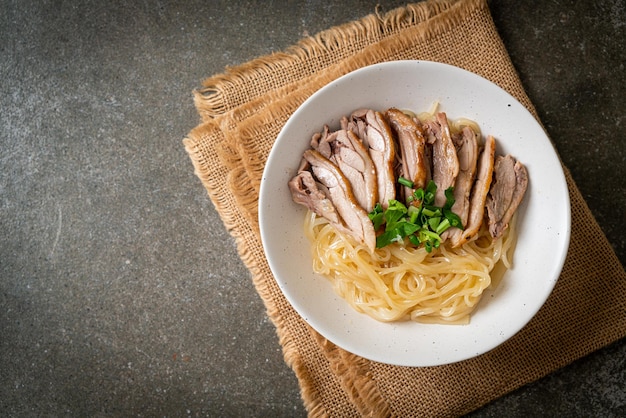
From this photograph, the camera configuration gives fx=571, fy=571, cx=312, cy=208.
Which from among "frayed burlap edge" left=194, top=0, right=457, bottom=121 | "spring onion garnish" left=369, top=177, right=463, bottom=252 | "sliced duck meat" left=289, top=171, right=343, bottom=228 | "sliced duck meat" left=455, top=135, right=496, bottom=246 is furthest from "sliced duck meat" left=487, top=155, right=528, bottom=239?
"frayed burlap edge" left=194, top=0, right=457, bottom=121

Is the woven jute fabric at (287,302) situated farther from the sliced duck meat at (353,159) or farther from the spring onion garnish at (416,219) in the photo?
the spring onion garnish at (416,219)

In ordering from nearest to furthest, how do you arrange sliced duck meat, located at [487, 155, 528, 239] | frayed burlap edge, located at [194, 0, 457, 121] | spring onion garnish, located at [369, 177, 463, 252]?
spring onion garnish, located at [369, 177, 463, 252]
sliced duck meat, located at [487, 155, 528, 239]
frayed burlap edge, located at [194, 0, 457, 121]

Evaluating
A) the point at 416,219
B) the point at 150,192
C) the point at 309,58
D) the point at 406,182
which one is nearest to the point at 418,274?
the point at 416,219

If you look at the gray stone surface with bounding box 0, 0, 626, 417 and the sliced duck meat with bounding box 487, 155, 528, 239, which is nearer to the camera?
the sliced duck meat with bounding box 487, 155, 528, 239

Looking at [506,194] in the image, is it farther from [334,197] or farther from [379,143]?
[334,197]

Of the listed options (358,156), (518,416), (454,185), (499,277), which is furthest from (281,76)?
(518,416)

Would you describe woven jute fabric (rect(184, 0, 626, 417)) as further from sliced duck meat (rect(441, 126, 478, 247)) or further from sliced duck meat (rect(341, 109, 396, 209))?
sliced duck meat (rect(441, 126, 478, 247))

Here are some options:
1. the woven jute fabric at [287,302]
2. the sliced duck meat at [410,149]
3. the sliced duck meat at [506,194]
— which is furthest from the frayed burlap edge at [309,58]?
the sliced duck meat at [506,194]
